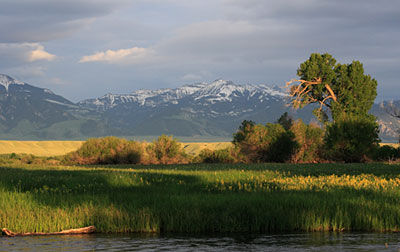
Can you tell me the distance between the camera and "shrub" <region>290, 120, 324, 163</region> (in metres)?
59.6

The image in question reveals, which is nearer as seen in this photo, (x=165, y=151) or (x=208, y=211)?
(x=208, y=211)

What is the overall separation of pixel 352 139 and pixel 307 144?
6680 millimetres

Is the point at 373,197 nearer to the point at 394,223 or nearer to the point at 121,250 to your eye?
the point at 394,223

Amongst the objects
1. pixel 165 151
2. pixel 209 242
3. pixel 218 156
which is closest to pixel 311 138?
pixel 218 156

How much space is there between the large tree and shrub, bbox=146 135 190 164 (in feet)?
49.4

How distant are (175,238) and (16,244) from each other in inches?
178

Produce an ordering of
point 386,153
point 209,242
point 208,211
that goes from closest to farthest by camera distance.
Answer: point 209,242 → point 208,211 → point 386,153

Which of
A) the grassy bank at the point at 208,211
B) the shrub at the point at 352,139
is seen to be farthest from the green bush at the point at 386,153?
the grassy bank at the point at 208,211

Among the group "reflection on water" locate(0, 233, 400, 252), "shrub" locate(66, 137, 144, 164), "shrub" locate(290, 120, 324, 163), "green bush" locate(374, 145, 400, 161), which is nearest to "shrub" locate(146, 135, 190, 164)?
"shrub" locate(66, 137, 144, 164)

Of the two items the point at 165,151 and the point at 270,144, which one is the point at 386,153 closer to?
the point at 270,144

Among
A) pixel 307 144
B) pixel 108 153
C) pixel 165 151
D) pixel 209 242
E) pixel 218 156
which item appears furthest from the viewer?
pixel 218 156

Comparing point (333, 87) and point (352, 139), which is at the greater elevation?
point (333, 87)

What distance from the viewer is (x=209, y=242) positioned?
611 inches

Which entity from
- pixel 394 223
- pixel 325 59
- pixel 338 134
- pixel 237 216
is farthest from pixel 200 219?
pixel 325 59
